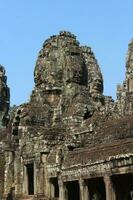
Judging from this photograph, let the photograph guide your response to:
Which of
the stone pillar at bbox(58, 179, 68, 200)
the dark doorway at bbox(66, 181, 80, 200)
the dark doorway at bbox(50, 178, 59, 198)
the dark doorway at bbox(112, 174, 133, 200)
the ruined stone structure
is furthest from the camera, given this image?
the dark doorway at bbox(50, 178, 59, 198)

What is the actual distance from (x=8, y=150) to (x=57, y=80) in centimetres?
538

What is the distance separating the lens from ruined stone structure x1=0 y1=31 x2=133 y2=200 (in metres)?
23.0

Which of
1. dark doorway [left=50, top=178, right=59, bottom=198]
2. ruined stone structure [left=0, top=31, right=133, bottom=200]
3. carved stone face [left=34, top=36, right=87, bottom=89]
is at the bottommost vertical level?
dark doorway [left=50, top=178, right=59, bottom=198]

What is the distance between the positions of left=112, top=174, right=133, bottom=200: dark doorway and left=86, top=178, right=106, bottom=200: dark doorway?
5.54ft

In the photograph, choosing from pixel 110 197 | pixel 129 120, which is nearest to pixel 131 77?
pixel 129 120

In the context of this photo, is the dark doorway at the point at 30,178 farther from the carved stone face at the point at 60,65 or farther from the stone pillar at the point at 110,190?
the stone pillar at the point at 110,190

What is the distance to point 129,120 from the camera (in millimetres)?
24984

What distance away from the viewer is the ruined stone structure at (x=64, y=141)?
2302cm

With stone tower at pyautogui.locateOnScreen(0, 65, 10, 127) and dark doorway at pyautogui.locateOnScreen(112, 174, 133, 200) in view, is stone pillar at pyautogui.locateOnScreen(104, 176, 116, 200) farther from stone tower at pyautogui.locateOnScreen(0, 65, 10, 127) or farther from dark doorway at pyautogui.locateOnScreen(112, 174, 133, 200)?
stone tower at pyautogui.locateOnScreen(0, 65, 10, 127)

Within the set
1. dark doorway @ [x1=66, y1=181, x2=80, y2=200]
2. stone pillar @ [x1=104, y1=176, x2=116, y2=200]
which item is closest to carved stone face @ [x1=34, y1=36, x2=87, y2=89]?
dark doorway @ [x1=66, y1=181, x2=80, y2=200]

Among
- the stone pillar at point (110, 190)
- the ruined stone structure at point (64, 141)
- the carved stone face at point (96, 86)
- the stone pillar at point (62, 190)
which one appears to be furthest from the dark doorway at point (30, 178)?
the carved stone face at point (96, 86)

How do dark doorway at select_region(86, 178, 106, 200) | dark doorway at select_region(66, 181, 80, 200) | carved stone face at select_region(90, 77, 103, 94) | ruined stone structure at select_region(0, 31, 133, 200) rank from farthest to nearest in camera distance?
carved stone face at select_region(90, 77, 103, 94)
dark doorway at select_region(66, 181, 80, 200)
dark doorway at select_region(86, 178, 106, 200)
ruined stone structure at select_region(0, 31, 133, 200)

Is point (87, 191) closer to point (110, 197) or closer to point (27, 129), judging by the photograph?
point (110, 197)

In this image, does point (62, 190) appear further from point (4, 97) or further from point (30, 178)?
point (4, 97)
